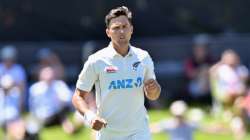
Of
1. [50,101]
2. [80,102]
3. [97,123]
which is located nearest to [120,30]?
[80,102]

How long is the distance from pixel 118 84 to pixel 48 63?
11.4 metres

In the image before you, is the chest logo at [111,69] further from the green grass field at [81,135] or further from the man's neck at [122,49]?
the green grass field at [81,135]

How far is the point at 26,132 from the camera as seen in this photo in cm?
1159

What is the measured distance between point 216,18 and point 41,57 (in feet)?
14.5

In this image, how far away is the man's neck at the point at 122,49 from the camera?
7.91 m

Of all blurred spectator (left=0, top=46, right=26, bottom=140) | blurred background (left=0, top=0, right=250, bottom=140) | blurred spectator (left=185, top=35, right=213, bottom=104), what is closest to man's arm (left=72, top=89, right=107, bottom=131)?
blurred spectator (left=0, top=46, right=26, bottom=140)

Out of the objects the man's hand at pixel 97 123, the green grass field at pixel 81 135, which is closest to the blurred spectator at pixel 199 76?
the green grass field at pixel 81 135

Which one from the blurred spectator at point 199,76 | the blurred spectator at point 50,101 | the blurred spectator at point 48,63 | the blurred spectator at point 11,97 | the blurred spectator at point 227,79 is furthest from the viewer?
the blurred spectator at point 199,76

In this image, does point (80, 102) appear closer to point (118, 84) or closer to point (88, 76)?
point (88, 76)

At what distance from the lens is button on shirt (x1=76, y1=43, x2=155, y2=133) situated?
310 inches

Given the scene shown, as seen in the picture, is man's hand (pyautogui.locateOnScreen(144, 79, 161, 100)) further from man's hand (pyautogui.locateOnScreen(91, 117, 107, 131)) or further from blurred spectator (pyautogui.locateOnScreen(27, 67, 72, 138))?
blurred spectator (pyautogui.locateOnScreen(27, 67, 72, 138))

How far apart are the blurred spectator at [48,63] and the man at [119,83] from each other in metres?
9.65

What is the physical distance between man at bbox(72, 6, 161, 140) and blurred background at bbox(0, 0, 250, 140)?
940cm

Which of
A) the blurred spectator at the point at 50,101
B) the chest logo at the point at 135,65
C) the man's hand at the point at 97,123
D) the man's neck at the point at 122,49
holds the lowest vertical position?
the blurred spectator at the point at 50,101
